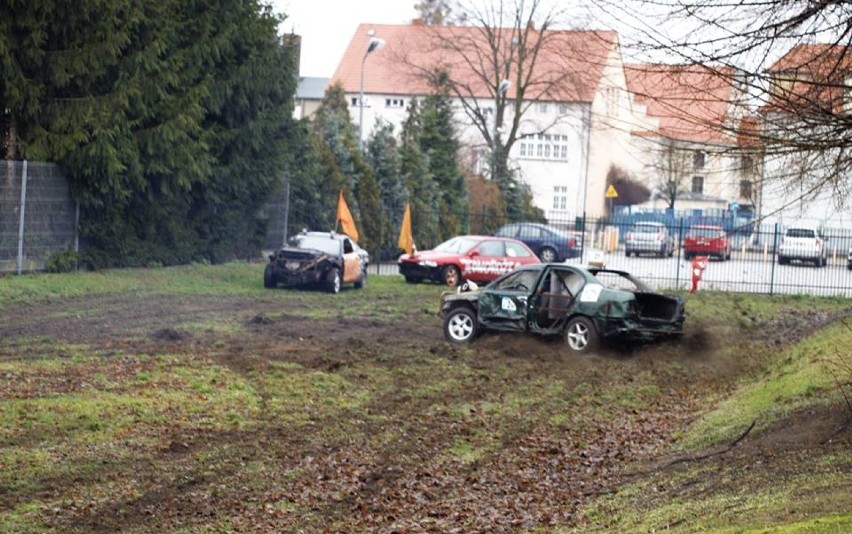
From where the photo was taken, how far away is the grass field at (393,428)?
10.6 m

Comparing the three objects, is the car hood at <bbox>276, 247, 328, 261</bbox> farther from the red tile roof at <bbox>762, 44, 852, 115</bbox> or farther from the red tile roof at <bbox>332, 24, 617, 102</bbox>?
the red tile roof at <bbox>762, 44, 852, 115</bbox>

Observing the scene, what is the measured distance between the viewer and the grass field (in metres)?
10.6

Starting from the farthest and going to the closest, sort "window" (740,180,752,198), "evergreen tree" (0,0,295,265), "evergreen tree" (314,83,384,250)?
1. "evergreen tree" (314,83,384,250)
2. "evergreen tree" (0,0,295,265)
3. "window" (740,180,752,198)

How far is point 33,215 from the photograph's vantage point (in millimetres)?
28734

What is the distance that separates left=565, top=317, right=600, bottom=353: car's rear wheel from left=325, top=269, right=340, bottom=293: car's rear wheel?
1188cm

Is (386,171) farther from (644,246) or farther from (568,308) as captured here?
(568,308)

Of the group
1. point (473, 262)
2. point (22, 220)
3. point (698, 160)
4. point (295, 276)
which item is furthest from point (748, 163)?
point (473, 262)

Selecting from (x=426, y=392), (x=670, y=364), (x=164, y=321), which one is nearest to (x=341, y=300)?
(x=164, y=321)

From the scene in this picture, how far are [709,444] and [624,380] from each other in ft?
→ 19.9

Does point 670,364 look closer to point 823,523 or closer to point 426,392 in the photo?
point 426,392

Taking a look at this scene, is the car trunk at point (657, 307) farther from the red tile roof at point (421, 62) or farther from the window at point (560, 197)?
the window at point (560, 197)

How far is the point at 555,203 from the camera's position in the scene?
285 ft

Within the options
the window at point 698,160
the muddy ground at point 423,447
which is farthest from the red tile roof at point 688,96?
the muddy ground at point 423,447

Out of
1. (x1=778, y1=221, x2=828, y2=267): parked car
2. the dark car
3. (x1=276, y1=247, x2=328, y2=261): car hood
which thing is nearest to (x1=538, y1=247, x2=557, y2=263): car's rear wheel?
(x1=778, y1=221, x2=828, y2=267): parked car
